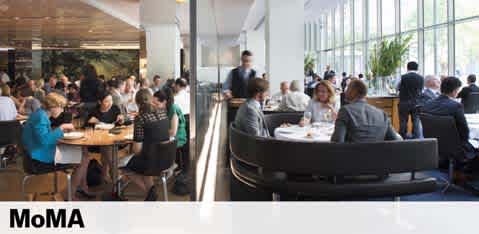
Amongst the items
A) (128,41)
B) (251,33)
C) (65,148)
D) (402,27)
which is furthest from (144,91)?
(251,33)

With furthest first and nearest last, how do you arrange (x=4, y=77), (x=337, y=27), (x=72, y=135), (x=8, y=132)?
1. (x=337, y=27)
2. (x=4, y=77)
3. (x=8, y=132)
4. (x=72, y=135)

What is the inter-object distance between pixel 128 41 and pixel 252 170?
10.5m

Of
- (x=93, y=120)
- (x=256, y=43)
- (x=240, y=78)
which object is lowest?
(x=93, y=120)

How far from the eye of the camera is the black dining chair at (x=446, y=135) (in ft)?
13.4

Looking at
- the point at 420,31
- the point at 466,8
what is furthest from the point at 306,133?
the point at 420,31

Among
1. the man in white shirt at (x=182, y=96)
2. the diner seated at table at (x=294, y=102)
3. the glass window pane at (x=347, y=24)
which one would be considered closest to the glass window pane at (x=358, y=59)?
the glass window pane at (x=347, y=24)

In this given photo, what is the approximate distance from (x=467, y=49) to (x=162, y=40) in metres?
6.43

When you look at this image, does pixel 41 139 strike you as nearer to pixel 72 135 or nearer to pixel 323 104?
pixel 72 135

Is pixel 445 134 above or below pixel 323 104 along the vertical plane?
below

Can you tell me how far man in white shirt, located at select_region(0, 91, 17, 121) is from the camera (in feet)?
18.2

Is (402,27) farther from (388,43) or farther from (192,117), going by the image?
(192,117)

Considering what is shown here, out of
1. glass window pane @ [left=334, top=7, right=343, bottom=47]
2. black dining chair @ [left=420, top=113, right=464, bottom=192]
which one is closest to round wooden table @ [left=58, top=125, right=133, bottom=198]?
black dining chair @ [left=420, top=113, right=464, bottom=192]
